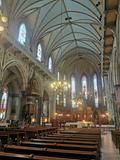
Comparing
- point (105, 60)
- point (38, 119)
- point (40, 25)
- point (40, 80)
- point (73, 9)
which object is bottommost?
point (38, 119)

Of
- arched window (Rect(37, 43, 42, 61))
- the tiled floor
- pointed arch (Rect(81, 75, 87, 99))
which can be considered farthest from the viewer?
pointed arch (Rect(81, 75, 87, 99))

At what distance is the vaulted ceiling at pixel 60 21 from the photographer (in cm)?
1541

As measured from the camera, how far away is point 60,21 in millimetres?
19953

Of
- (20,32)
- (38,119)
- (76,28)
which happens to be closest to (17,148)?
(20,32)

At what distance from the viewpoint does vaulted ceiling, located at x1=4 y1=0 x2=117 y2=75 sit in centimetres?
1541

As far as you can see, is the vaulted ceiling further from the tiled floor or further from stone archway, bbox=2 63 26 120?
the tiled floor

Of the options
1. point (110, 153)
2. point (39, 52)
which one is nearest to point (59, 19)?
point (39, 52)

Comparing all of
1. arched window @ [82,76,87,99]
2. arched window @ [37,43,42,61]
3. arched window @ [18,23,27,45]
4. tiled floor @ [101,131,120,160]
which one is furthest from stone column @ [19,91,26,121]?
arched window @ [82,76,87,99]

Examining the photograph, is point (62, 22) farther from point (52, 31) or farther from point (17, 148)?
point (17, 148)

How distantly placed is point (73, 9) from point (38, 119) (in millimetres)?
14365

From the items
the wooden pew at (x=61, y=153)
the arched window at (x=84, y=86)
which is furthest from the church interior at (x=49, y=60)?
the arched window at (x=84, y=86)

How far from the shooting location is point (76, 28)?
22.0 meters

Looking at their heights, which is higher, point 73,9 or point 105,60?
point 73,9

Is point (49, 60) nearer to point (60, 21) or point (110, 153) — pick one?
point (60, 21)
